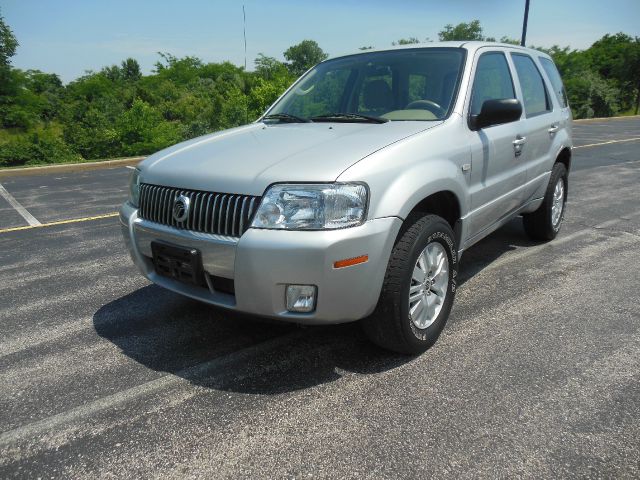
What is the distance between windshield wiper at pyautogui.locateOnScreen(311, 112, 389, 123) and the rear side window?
102 inches

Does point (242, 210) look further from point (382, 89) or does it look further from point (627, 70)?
point (627, 70)

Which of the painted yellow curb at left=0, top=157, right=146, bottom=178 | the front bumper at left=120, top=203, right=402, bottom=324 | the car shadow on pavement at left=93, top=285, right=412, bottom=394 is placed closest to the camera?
the front bumper at left=120, top=203, right=402, bottom=324

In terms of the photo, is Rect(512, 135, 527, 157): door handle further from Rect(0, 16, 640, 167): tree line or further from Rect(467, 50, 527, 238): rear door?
Rect(0, 16, 640, 167): tree line

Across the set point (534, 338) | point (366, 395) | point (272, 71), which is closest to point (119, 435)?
point (366, 395)

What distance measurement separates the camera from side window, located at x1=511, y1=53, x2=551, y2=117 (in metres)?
4.23

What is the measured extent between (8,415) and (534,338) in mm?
2972

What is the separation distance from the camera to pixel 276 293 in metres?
2.40

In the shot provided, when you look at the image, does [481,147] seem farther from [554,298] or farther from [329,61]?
[329,61]

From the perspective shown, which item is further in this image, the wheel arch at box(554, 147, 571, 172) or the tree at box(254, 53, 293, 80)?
the tree at box(254, 53, 293, 80)

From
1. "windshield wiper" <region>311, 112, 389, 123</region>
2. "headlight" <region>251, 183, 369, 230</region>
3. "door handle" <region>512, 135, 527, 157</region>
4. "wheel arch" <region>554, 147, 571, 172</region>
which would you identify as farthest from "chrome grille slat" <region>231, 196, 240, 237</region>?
"wheel arch" <region>554, 147, 571, 172</region>

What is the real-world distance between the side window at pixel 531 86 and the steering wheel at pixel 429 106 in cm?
129

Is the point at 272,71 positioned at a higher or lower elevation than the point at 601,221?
higher

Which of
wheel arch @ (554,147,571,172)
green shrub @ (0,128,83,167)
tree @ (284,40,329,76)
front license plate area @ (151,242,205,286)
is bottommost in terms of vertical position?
green shrub @ (0,128,83,167)

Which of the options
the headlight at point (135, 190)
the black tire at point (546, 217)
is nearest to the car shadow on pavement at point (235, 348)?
the headlight at point (135, 190)
